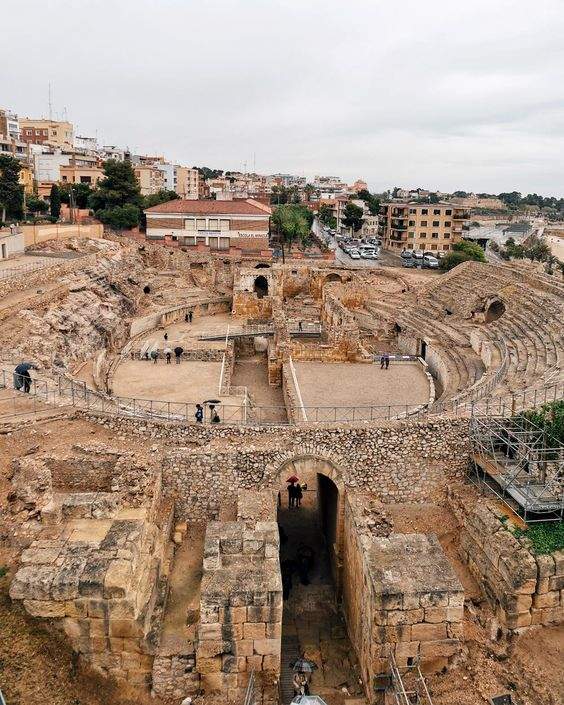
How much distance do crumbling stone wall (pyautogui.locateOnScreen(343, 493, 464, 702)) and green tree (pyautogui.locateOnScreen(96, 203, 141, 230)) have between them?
4586 cm

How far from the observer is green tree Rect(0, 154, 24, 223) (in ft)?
145

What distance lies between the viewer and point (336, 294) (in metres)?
41.8

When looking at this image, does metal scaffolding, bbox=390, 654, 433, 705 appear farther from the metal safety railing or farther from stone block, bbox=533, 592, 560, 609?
the metal safety railing

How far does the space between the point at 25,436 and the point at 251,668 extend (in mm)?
8827

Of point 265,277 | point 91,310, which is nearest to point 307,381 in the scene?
point 91,310

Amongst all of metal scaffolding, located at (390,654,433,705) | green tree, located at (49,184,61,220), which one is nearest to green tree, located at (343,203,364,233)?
green tree, located at (49,184,61,220)

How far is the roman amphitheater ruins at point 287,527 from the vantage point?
1061 centimetres

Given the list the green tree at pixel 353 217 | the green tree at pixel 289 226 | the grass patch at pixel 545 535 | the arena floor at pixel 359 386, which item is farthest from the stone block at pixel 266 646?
the green tree at pixel 353 217

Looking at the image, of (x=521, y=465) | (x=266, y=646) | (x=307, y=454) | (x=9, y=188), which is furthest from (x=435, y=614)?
(x=9, y=188)

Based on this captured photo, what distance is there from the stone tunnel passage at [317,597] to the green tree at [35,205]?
44.0 m

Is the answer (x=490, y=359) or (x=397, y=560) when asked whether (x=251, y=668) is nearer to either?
(x=397, y=560)

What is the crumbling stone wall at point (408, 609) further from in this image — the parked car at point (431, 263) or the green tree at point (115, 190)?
the green tree at point (115, 190)

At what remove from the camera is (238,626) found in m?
10.5

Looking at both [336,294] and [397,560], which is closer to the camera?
[397,560]
